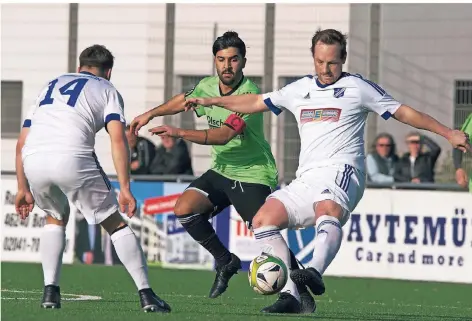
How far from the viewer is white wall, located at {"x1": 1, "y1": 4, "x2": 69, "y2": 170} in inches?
953

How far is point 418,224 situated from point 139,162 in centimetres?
431

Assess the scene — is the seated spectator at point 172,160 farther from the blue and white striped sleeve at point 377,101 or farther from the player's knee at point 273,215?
the blue and white striped sleeve at point 377,101

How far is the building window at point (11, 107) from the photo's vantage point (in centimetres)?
2358

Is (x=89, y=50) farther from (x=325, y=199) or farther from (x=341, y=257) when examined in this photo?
(x=341, y=257)

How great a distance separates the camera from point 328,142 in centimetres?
1024

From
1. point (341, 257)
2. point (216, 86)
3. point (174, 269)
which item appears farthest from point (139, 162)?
point (216, 86)

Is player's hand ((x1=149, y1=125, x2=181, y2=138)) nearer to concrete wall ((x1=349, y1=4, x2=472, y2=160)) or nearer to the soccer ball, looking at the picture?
the soccer ball

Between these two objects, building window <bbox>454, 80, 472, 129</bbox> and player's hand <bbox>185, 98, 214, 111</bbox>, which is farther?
building window <bbox>454, 80, 472, 129</bbox>

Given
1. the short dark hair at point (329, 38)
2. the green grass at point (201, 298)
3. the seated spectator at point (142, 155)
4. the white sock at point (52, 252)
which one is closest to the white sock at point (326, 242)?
the green grass at point (201, 298)

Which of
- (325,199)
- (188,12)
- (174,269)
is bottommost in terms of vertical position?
(174,269)

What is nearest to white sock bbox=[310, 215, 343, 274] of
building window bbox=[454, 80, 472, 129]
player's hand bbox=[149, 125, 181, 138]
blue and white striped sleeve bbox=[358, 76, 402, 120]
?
blue and white striped sleeve bbox=[358, 76, 402, 120]

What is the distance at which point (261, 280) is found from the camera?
9.77 m

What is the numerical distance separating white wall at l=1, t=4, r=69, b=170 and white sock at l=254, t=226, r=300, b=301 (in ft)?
46.0

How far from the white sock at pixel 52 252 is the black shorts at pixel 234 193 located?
7.05 feet
